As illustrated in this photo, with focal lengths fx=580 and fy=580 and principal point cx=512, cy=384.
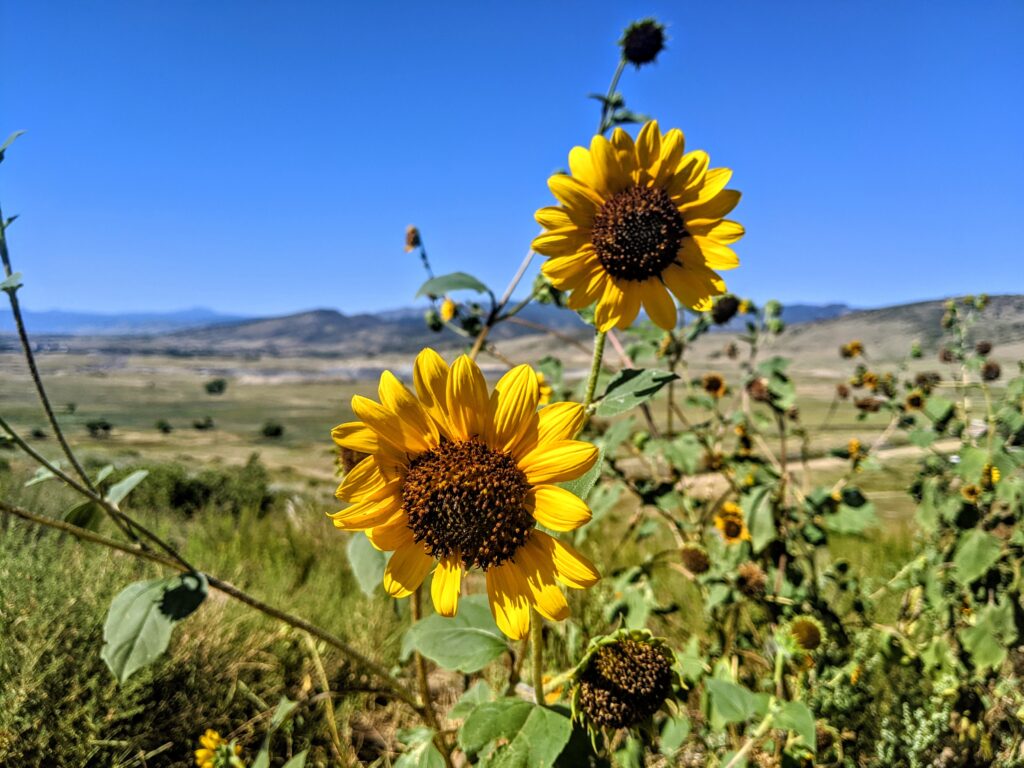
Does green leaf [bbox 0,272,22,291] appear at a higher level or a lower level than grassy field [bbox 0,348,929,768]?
higher

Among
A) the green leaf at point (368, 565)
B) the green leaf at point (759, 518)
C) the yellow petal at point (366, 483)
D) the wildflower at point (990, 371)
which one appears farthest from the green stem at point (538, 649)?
the wildflower at point (990, 371)

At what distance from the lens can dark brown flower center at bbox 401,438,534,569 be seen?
1.00 meters

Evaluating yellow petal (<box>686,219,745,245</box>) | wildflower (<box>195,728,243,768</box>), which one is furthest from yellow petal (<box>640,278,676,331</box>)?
wildflower (<box>195,728,243,768</box>)

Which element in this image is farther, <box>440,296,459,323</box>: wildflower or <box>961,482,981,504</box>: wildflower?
<box>440,296,459,323</box>: wildflower

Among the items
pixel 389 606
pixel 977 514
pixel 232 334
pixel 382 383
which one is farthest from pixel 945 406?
pixel 232 334

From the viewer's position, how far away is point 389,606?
12.1 feet

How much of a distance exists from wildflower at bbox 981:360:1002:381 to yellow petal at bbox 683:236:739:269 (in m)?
2.95

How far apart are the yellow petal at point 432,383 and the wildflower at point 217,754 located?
1.41m

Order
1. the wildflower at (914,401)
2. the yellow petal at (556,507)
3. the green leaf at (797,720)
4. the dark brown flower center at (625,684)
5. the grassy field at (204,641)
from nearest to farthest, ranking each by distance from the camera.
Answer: the yellow petal at (556,507), the dark brown flower center at (625,684), the green leaf at (797,720), the grassy field at (204,641), the wildflower at (914,401)

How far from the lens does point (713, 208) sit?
4.09 ft

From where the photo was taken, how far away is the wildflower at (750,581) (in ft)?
7.37

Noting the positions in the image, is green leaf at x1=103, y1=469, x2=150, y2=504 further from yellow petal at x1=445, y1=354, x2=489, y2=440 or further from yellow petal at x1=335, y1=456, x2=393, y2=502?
yellow petal at x1=445, y1=354, x2=489, y2=440

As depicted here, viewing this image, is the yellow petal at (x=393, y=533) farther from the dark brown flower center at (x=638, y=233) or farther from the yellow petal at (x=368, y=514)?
the dark brown flower center at (x=638, y=233)

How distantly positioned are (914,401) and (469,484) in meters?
3.26
